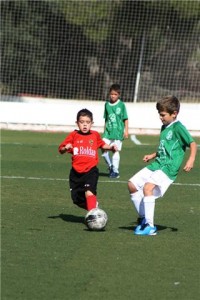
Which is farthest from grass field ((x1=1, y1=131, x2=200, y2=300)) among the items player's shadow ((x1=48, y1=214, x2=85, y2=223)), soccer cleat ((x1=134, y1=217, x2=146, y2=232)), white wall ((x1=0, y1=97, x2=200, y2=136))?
white wall ((x1=0, y1=97, x2=200, y2=136))

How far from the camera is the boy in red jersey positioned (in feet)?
33.6

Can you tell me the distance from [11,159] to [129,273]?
10.5 meters

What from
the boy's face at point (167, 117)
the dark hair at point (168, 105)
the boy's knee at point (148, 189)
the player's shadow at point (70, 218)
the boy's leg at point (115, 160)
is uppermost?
the dark hair at point (168, 105)

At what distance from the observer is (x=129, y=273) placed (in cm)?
772

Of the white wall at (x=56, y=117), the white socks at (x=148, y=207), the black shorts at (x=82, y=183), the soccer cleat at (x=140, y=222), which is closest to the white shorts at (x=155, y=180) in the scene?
the white socks at (x=148, y=207)

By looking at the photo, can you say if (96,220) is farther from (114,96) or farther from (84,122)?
(114,96)

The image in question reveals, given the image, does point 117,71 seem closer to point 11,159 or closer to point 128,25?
point 128,25

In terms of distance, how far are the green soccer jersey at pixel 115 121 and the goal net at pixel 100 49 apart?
1266cm

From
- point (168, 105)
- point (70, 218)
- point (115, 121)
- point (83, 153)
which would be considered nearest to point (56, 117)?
point (115, 121)

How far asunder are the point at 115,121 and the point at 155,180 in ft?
21.4

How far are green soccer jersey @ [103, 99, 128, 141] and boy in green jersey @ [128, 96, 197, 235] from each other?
6.25 m

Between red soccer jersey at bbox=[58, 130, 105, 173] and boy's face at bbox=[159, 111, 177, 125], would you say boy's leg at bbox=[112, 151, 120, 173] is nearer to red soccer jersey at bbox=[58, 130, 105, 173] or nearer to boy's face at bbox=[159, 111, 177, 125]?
red soccer jersey at bbox=[58, 130, 105, 173]

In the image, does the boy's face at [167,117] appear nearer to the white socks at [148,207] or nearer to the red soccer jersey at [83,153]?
the white socks at [148,207]

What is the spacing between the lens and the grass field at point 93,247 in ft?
23.6
